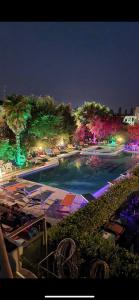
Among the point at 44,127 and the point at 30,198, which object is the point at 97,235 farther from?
the point at 44,127

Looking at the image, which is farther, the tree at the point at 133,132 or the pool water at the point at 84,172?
the tree at the point at 133,132

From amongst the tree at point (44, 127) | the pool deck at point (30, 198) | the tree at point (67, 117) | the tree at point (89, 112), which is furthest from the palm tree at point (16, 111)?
the tree at point (89, 112)

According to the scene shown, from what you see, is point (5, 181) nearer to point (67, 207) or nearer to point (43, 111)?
point (67, 207)

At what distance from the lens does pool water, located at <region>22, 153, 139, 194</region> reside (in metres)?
18.4

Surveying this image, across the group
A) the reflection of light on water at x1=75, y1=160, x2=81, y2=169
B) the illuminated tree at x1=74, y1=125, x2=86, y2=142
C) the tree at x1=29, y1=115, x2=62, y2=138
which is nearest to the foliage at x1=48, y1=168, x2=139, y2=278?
the reflection of light on water at x1=75, y1=160, x2=81, y2=169

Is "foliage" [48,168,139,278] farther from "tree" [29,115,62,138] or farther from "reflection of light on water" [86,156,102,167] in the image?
"tree" [29,115,62,138]

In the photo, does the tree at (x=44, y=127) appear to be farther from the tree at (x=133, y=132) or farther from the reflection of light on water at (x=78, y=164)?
the tree at (x=133, y=132)

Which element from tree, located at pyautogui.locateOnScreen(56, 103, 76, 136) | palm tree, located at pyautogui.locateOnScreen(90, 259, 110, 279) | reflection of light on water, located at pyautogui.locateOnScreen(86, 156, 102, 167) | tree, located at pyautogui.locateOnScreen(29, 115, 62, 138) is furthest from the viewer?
tree, located at pyautogui.locateOnScreen(56, 103, 76, 136)

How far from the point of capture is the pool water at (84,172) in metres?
18.4

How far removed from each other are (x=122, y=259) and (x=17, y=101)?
677 inches

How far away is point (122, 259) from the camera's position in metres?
6.62

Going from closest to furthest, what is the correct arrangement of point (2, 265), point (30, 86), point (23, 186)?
point (2, 265)
point (23, 186)
point (30, 86)

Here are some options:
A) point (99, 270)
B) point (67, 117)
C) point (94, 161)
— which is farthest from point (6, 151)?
point (99, 270)
